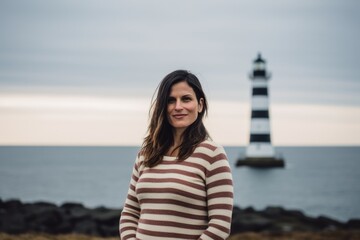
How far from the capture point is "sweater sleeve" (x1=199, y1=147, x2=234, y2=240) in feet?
7.89

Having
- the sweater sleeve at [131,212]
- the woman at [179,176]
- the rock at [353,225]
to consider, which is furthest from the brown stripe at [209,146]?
the rock at [353,225]

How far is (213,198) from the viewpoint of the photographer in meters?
2.43

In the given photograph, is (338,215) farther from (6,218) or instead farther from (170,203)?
(170,203)

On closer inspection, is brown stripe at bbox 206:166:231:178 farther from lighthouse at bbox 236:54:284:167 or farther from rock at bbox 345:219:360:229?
lighthouse at bbox 236:54:284:167

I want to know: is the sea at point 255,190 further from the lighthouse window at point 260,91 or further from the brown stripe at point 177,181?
the brown stripe at point 177,181

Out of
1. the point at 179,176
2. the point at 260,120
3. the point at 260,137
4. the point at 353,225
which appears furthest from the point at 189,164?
the point at 260,137

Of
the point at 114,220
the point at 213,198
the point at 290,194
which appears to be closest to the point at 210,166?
the point at 213,198

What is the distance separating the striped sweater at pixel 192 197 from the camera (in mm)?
2424

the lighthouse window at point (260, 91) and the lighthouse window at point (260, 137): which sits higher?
the lighthouse window at point (260, 91)

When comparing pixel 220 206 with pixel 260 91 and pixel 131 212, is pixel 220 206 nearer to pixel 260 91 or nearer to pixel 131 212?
pixel 131 212

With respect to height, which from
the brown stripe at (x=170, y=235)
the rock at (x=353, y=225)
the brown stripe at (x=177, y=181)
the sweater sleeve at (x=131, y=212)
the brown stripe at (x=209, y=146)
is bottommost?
the rock at (x=353, y=225)

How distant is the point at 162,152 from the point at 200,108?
9.9 inches

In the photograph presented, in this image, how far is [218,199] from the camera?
7.95 feet

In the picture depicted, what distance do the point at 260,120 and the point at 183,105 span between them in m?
33.6
